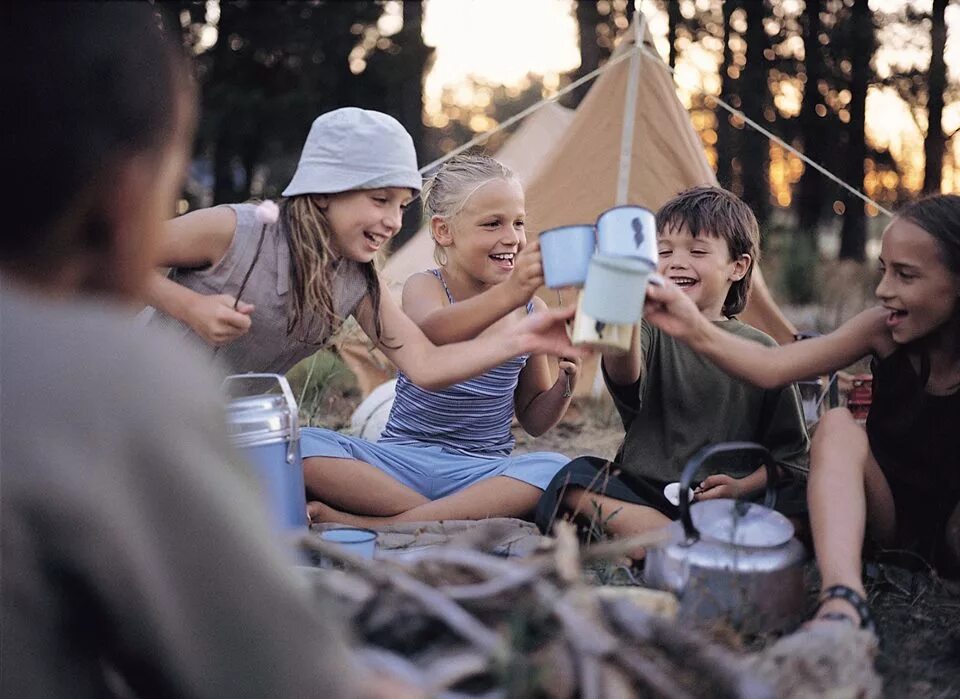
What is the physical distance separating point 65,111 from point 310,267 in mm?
1830

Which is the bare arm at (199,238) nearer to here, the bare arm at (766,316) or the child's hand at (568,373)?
the child's hand at (568,373)

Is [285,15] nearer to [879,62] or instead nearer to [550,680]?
[879,62]

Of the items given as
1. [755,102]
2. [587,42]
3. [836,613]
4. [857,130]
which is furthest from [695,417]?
[755,102]

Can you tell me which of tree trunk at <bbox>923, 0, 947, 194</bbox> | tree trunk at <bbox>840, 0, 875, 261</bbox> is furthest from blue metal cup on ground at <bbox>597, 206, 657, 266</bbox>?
tree trunk at <bbox>840, 0, 875, 261</bbox>

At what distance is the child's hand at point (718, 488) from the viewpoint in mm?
2420

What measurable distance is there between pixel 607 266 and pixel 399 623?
2.88ft

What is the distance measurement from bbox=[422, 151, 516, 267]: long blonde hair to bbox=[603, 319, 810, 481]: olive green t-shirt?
Answer: 0.72 m

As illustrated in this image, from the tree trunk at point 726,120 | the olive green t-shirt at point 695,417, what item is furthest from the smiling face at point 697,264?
the tree trunk at point 726,120

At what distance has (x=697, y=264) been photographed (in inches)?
108

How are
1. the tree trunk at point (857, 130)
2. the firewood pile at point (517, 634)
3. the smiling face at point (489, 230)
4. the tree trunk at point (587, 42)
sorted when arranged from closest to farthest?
the firewood pile at point (517, 634), the smiling face at point (489, 230), the tree trunk at point (587, 42), the tree trunk at point (857, 130)

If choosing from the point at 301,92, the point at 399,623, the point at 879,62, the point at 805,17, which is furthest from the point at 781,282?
the point at 399,623

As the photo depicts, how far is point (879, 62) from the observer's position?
11742 mm

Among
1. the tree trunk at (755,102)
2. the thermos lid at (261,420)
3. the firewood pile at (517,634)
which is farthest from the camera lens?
the tree trunk at (755,102)

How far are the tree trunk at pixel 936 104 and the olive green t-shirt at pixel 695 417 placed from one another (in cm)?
953
